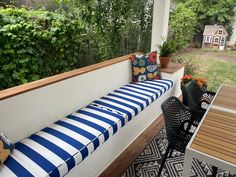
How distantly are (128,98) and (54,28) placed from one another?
146cm

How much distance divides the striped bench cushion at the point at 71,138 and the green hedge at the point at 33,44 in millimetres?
1079

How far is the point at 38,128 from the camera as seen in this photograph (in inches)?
73.9

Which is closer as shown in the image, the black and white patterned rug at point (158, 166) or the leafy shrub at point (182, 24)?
the black and white patterned rug at point (158, 166)

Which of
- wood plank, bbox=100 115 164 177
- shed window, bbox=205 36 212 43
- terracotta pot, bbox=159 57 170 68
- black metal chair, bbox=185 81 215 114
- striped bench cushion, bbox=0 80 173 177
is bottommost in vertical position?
wood plank, bbox=100 115 164 177

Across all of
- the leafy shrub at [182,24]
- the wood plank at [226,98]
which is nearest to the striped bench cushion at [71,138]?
the wood plank at [226,98]

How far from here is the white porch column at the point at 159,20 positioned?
12.0 ft

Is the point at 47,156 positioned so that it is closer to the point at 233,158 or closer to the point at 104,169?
the point at 104,169

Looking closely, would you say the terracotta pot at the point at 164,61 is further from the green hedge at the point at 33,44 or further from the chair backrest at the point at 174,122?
the chair backrest at the point at 174,122

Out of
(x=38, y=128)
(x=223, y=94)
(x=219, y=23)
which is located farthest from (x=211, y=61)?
(x=38, y=128)

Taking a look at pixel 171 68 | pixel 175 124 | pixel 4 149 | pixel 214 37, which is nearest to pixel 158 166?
pixel 175 124

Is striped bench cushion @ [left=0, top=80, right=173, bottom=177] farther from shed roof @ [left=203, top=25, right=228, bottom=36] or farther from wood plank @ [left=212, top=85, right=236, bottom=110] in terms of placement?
shed roof @ [left=203, top=25, right=228, bottom=36]

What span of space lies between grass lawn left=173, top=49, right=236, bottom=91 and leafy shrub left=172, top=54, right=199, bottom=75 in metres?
0.06

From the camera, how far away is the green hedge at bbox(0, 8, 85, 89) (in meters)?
2.65

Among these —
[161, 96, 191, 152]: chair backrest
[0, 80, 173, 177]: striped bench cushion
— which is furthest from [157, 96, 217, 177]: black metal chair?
[0, 80, 173, 177]: striped bench cushion
